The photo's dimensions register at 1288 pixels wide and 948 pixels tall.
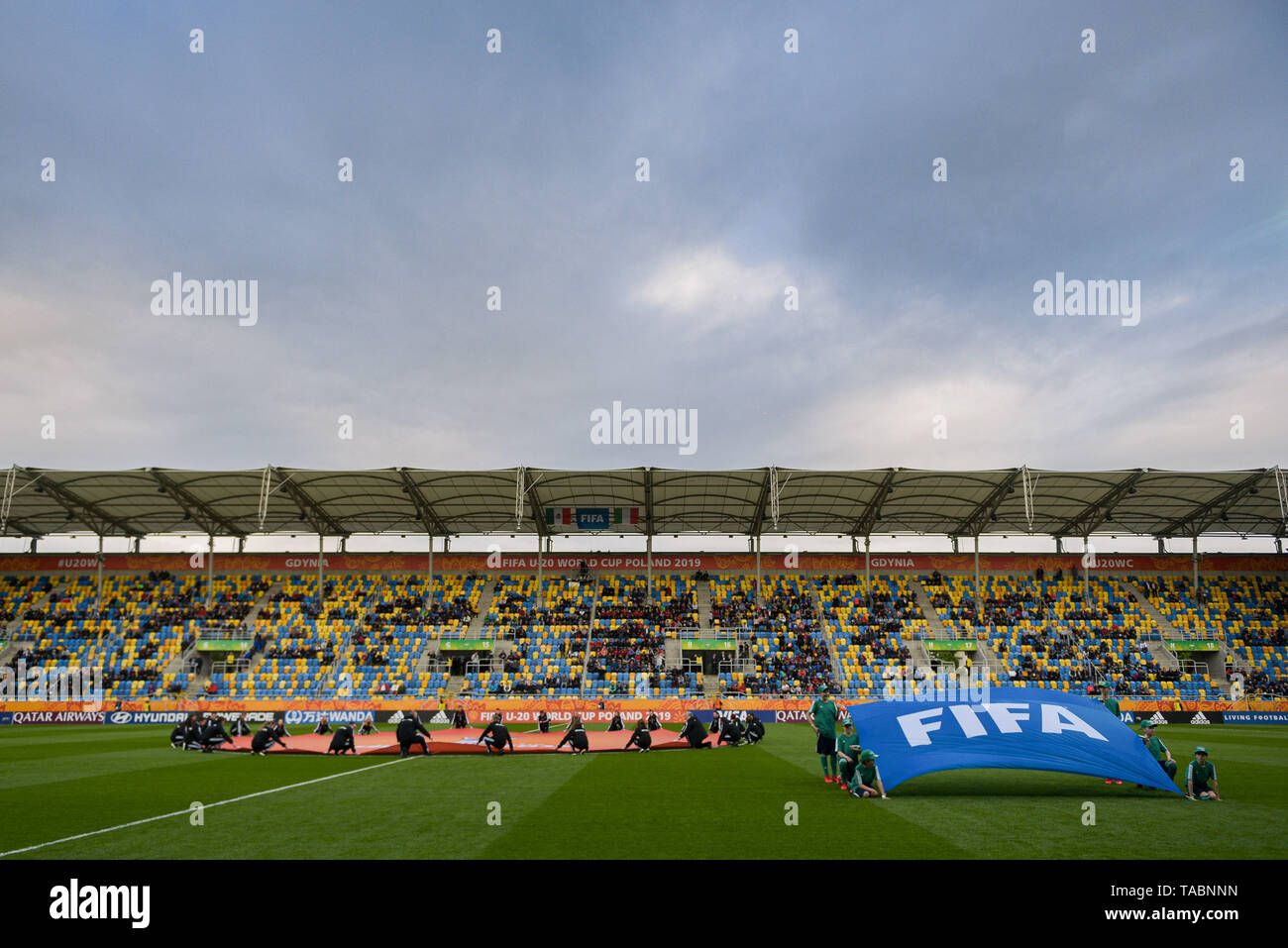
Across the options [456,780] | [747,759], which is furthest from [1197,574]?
[456,780]

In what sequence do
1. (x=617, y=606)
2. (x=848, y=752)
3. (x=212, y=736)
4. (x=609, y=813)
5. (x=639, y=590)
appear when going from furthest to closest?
(x=639, y=590), (x=617, y=606), (x=212, y=736), (x=848, y=752), (x=609, y=813)

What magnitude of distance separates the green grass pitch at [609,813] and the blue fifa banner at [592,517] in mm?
25752

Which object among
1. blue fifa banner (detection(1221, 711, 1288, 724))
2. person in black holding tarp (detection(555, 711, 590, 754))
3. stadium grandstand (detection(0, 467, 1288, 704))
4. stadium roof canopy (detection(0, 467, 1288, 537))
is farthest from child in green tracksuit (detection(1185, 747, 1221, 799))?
blue fifa banner (detection(1221, 711, 1288, 724))

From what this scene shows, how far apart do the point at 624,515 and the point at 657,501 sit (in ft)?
8.11

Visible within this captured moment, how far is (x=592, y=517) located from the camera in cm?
4522

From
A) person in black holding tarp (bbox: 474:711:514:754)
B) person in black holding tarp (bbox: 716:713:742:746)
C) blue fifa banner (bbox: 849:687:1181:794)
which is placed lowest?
person in black holding tarp (bbox: 716:713:742:746)

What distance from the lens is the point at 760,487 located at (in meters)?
40.9

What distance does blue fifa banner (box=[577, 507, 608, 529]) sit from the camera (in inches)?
1760

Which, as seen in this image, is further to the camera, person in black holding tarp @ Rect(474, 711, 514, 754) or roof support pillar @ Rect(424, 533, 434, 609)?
roof support pillar @ Rect(424, 533, 434, 609)

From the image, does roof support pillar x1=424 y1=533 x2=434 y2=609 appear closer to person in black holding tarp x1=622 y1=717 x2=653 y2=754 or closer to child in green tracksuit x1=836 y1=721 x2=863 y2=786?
person in black holding tarp x1=622 y1=717 x2=653 y2=754

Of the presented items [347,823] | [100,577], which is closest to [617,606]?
[100,577]

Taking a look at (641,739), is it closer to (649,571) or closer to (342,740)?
(342,740)

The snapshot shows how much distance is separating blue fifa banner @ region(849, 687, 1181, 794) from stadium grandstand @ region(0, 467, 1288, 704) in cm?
2400
